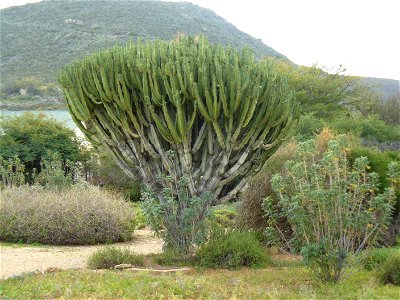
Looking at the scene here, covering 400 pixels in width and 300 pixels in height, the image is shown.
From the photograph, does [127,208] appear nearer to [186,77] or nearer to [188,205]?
[188,205]

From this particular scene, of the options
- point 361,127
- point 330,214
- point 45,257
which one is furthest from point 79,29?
point 330,214

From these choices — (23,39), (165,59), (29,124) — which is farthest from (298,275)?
(23,39)

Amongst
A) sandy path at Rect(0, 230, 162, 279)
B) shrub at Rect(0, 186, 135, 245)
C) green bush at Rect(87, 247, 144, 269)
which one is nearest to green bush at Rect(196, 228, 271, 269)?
green bush at Rect(87, 247, 144, 269)

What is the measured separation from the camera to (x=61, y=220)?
13.5m

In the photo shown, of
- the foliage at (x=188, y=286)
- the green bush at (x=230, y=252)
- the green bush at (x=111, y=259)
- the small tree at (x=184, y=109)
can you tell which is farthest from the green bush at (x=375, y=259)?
the green bush at (x=111, y=259)

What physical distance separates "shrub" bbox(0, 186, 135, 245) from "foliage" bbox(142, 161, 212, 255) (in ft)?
11.7

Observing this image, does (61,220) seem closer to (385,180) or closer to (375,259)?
(375,259)

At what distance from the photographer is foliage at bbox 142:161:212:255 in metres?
10.4

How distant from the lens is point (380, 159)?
12.5 meters

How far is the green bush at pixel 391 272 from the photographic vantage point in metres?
8.12

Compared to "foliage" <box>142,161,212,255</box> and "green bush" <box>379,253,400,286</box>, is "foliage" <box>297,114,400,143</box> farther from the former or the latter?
"green bush" <box>379,253,400,286</box>

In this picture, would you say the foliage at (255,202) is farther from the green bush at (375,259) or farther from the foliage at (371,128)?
the foliage at (371,128)

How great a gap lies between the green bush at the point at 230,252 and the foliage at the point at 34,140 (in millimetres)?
15620

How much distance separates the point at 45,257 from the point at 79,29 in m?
40.1
